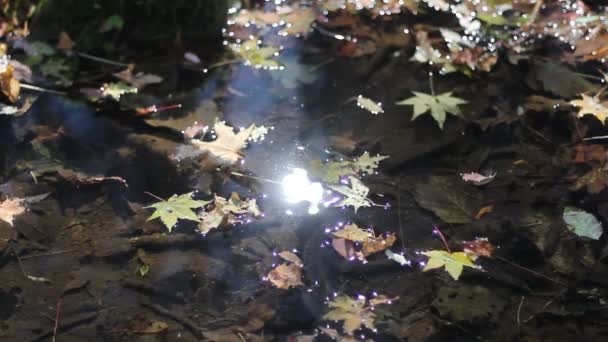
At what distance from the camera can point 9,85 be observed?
11.4ft

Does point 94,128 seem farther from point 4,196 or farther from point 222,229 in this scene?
point 222,229

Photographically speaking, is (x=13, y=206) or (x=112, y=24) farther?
(x=112, y=24)

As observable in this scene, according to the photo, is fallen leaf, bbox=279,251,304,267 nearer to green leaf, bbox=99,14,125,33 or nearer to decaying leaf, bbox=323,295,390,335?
decaying leaf, bbox=323,295,390,335

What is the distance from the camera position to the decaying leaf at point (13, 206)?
272 cm

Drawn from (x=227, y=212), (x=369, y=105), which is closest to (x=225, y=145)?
(x=227, y=212)

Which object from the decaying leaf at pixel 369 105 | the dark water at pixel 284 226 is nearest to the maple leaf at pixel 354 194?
the dark water at pixel 284 226

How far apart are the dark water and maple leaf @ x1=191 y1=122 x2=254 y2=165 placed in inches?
2.4

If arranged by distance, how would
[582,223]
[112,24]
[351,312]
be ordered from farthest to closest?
[112,24], [582,223], [351,312]

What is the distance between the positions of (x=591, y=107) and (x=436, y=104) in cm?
92

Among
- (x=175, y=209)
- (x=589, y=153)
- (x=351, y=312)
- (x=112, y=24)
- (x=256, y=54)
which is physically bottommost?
(x=351, y=312)

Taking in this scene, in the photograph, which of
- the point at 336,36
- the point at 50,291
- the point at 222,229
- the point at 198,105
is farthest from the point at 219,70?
the point at 50,291

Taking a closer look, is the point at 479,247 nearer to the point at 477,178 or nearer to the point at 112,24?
the point at 477,178

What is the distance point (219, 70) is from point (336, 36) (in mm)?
965

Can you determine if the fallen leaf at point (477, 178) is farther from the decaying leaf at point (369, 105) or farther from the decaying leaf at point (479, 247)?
the decaying leaf at point (369, 105)
